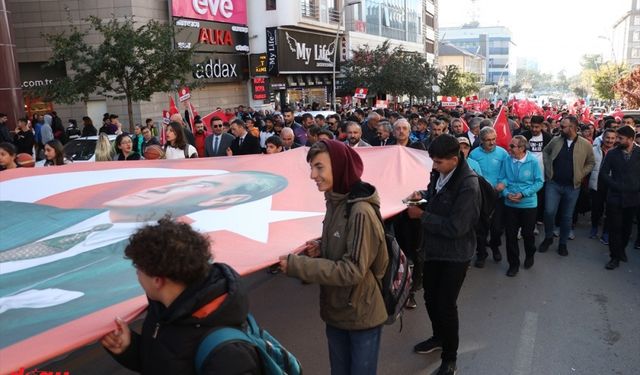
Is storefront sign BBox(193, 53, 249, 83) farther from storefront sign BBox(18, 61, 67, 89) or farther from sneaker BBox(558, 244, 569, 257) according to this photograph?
sneaker BBox(558, 244, 569, 257)

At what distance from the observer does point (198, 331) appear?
1896mm

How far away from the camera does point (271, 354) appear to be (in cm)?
214

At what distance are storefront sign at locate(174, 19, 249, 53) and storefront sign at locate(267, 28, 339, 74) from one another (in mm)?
1534

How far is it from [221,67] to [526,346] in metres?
24.9

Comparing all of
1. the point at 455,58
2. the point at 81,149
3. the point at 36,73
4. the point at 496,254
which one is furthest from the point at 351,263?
the point at 455,58

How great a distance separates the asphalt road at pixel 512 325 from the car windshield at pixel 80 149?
581cm

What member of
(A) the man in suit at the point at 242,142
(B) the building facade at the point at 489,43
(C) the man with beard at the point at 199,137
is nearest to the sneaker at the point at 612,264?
(A) the man in suit at the point at 242,142

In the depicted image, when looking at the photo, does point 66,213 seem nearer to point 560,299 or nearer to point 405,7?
point 560,299

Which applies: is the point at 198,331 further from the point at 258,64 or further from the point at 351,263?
the point at 258,64

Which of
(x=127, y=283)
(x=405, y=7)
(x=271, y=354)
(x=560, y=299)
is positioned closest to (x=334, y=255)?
(x=271, y=354)

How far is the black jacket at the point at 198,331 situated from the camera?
1.84m

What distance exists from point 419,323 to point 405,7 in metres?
51.7

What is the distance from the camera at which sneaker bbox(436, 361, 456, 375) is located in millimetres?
4133

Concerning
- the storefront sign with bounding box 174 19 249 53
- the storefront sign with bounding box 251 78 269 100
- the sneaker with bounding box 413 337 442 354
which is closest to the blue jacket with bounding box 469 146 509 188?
the sneaker with bounding box 413 337 442 354
